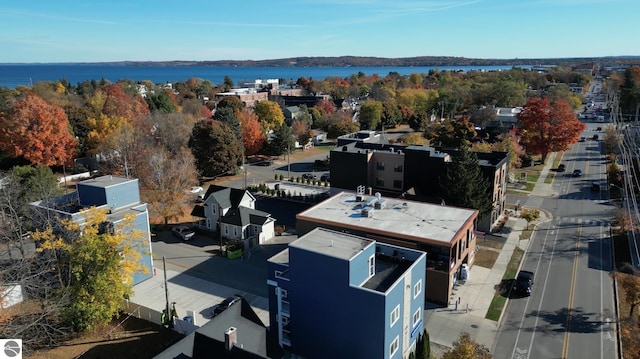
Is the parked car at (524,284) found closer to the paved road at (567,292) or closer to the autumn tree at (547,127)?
the paved road at (567,292)

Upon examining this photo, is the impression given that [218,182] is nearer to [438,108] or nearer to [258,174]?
[258,174]

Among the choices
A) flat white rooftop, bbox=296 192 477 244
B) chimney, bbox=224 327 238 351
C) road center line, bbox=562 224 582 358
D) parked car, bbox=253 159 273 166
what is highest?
flat white rooftop, bbox=296 192 477 244

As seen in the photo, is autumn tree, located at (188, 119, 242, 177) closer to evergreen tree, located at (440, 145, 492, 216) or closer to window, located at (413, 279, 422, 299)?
evergreen tree, located at (440, 145, 492, 216)

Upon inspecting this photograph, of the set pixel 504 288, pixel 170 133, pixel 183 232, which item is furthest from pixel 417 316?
pixel 170 133

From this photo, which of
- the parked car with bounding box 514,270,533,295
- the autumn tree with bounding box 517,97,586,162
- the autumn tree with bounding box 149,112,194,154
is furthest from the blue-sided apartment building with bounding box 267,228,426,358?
the autumn tree with bounding box 517,97,586,162

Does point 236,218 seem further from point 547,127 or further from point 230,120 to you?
point 547,127

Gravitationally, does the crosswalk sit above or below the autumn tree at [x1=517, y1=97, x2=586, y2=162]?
below

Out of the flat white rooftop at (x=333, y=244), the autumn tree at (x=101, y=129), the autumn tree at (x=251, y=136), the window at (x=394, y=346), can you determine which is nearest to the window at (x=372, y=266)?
the flat white rooftop at (x=333, y=244)

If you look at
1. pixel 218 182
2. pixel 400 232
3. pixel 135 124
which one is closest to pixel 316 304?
pixel 400 232
